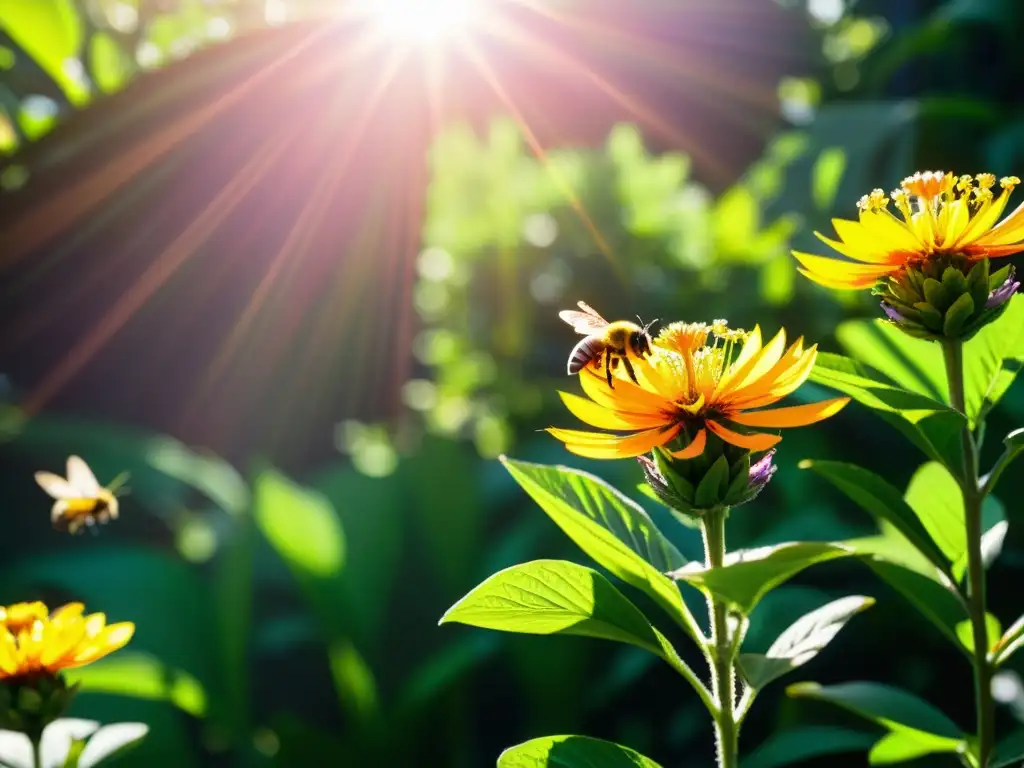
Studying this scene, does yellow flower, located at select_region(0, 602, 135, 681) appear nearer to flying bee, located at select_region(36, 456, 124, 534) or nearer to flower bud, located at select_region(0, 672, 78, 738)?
flower bud, located at select_region(0, 672, 78, 738)

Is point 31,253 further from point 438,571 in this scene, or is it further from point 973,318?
point 973,318

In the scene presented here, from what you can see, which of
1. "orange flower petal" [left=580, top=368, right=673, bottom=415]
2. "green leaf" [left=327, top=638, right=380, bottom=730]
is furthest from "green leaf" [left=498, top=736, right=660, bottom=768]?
"green leaf" [left=327, top=638, right=380, bottom=730]


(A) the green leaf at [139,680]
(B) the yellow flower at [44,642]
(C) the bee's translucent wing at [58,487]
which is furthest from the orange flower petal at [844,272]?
(A) the green leaf at [139,680]

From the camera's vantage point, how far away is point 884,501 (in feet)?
1.41

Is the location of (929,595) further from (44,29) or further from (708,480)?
(44,29)

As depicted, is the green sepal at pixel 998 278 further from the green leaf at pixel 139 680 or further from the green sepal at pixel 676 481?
the green leaf at pixel 139 680

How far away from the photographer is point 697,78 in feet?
11.0

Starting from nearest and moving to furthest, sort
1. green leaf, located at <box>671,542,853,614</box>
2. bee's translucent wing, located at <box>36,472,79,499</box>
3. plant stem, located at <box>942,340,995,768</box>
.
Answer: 1. green leaf, located at <box>671,542,853,614</box>
2. plant stem, located at <box>942,340,995,768</box>
3. bee's translucent wing, located at <box>36,472,79,499</box>

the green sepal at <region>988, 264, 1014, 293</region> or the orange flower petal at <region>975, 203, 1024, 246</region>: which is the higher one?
the orange flower petal at <region>975, 203, 1024, 246</region>

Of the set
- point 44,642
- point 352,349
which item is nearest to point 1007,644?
point 44,642

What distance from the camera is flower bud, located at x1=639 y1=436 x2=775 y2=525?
0.38 meters

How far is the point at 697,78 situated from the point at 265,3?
5.61 feet

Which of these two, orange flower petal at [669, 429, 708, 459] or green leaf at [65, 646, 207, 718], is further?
green leaf at [65, 646, 207, 718]

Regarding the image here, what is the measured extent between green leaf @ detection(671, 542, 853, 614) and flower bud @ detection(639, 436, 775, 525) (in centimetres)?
6
